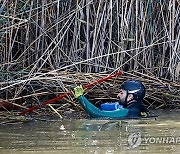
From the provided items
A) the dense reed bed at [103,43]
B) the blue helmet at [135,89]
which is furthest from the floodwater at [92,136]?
the dense reed bed at [103,43]

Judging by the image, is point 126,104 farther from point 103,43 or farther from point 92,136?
point 92,136

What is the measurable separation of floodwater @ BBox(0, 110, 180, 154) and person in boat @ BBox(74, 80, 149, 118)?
22cm

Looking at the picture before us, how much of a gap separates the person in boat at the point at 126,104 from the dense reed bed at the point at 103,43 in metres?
A: 0.53

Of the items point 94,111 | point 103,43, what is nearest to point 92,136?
point 94,111

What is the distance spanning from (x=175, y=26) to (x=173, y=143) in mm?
3549

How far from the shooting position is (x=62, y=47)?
7.34m

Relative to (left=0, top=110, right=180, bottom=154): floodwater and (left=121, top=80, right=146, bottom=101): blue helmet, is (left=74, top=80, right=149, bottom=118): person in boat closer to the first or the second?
(left=121, top=80, right=146, bottom=101): blue helmet

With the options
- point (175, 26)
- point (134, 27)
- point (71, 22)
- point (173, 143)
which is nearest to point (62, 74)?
point (71, 22)

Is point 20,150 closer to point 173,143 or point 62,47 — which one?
point 173,143

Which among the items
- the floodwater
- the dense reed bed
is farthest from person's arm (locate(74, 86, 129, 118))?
the dense reed bed

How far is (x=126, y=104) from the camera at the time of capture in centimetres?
662

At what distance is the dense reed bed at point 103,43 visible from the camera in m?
7.10

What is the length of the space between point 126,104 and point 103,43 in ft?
3.45

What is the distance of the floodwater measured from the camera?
4.01 metres
